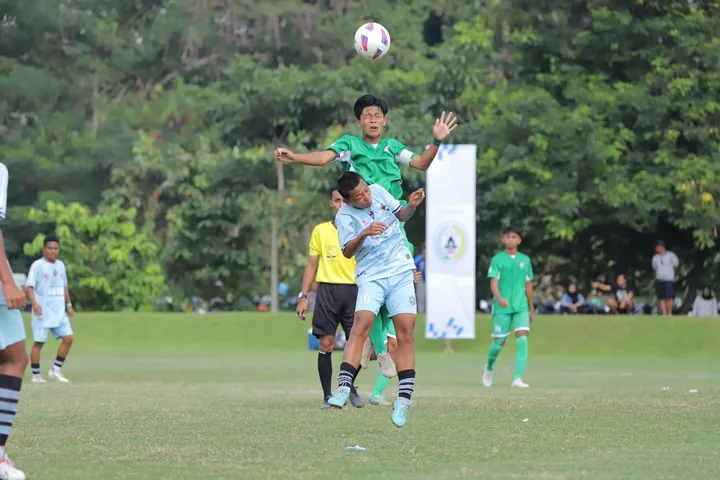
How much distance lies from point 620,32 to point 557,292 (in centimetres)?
1011

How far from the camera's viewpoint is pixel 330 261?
1417 centimetres

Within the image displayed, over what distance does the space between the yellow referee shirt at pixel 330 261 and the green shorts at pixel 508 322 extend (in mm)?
4480

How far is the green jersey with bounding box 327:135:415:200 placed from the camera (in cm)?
1182

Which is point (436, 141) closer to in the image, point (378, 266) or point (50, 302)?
point (378, 266)

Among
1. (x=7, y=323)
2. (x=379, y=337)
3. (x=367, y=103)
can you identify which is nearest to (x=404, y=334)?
(x=367, y=103)

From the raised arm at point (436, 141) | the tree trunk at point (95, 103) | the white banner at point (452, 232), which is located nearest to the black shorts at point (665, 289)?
the white banner at point (452, 232)

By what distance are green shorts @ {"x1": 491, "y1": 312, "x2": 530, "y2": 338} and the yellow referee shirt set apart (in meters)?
4.48

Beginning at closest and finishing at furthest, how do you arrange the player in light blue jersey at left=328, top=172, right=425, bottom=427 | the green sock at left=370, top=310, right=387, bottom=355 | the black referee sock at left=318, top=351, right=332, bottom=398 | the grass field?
the grass field
the player in light blue jersey at left=328, top=172, right=425, bottom=427
the green sock at left=370, top=310, right=387, bottom=355
the black referee sock at left=318, top=351, right=332, bottom=398

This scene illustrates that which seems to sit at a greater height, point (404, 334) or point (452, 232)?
point (452, 232)

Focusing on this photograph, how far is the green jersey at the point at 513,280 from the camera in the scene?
715 inches

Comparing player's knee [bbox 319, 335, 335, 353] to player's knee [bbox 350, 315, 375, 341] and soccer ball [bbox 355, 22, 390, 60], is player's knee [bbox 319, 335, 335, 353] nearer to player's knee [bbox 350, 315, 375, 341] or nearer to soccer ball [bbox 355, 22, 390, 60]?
soccer ball [bbox 355, 22, 390, 60]

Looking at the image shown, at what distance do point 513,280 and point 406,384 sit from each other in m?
7.84

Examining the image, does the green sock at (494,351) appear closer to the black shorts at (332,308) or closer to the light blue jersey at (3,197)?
the black shorts at (332,308)

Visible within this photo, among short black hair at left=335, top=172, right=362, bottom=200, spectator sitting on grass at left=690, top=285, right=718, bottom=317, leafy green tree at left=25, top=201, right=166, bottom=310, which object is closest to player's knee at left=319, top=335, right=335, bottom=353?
short black hair at left=335, top=172, right=362, bottom=200
